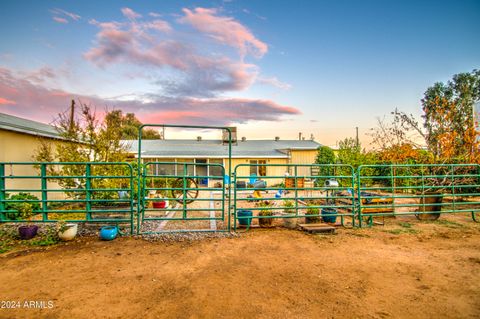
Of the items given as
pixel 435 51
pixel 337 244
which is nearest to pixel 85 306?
pixel 337 244

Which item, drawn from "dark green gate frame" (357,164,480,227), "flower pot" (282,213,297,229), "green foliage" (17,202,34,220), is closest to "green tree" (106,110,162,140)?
"green foliage" (17,202,34,220)

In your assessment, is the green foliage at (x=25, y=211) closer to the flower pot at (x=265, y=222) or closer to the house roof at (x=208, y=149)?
the flower pot at (x=265, y=222)

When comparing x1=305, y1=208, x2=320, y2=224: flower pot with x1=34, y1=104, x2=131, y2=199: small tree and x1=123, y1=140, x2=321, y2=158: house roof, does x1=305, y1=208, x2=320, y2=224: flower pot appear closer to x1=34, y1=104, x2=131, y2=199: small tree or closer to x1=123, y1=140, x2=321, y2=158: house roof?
x1=34, y1=104, x2=131, y2=199: small tree

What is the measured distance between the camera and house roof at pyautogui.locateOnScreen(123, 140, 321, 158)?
1969cm

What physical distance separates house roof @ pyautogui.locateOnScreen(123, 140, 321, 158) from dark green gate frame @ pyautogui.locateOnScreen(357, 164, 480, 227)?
377 inches

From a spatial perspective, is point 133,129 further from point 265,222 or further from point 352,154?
point 265,222

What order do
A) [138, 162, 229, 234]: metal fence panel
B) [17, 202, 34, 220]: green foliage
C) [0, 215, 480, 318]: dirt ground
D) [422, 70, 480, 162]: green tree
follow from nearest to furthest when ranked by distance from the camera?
1. [0, 215, 480, 318]: dirt ground
2. [138, 162, 229, 234]: metal fence panel
3. [17, 202, 34, 220]: green foliage
4. [422, 70, 480, 162]: green tree

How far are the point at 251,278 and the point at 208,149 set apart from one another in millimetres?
18706

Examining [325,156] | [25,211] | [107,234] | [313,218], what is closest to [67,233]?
[107,234]

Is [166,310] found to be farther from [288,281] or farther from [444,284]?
[444,284]

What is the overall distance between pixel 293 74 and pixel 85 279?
10.00 meters

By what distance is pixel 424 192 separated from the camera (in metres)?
7.76

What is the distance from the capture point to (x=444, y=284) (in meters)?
3.17

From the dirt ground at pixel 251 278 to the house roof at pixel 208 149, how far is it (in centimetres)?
1485
